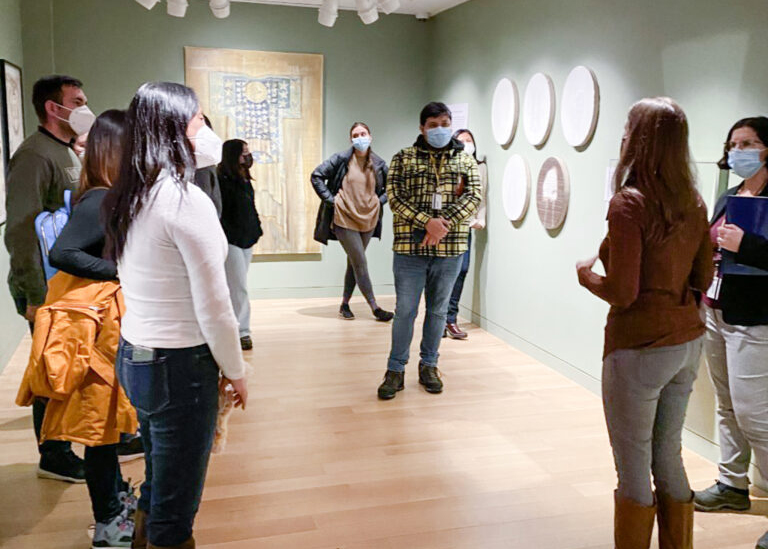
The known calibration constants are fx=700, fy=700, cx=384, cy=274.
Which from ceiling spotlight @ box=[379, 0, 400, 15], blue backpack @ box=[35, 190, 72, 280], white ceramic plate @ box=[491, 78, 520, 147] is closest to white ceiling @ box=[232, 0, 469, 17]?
ceiling spotlight @ box=[379, 0, 400, 15]

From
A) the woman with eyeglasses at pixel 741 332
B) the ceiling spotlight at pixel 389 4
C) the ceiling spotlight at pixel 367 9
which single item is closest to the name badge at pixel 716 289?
the woman with eyeglasses at pixel 741 332

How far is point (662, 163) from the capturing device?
5.98 ft

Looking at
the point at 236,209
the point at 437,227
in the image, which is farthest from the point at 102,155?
the point at 236,209

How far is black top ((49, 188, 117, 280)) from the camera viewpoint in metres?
1.95

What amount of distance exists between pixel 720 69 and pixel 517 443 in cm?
186

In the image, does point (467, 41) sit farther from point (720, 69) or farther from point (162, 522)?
point (162, 522)

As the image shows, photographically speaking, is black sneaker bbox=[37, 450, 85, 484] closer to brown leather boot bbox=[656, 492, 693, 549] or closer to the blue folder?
brown leather boot bbox=[656, 492, 693, 549]

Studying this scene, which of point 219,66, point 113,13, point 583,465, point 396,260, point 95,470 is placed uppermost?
point 113,13

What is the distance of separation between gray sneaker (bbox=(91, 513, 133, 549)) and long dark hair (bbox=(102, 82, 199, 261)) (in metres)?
1.04

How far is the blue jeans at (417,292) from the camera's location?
3662 mm

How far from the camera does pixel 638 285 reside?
184 cm

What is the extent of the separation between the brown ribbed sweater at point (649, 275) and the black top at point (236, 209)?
9.24 ft

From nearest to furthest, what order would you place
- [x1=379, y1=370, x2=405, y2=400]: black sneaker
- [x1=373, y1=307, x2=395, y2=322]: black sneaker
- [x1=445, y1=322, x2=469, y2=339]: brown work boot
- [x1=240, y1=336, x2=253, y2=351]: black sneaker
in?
1. [x1=379, y1=370, x2=405, y2=400]: black sneaker
2. [x1=240, y1=336, x2=253, y2=351]: black sneaker
3. [x1=445, y1=322, x2=469, y2=339]: brown work boot
4. [x1=373, y1=307, x2=395, y2=322]: black sneaker

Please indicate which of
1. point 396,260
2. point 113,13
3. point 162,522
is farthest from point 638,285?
point 113,13
